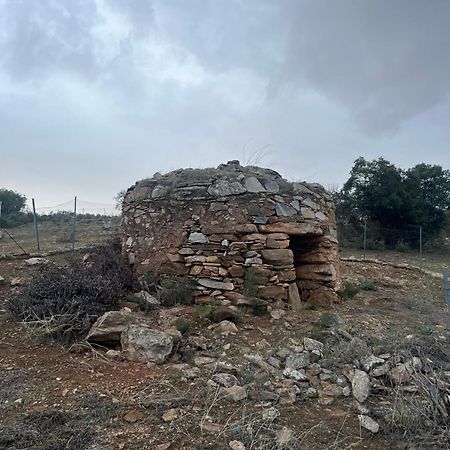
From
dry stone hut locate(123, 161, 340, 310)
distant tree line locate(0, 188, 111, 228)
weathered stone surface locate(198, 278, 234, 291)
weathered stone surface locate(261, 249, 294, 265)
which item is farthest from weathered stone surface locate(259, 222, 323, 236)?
distant tree line locate(0, 188, 111, 228)

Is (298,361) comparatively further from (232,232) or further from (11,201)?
(11,201)

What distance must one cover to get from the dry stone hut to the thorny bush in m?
0.86

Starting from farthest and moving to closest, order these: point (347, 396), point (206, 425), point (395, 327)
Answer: point (395, 327), point (347, 396), point (206, 425)

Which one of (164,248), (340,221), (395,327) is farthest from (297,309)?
(340,221)

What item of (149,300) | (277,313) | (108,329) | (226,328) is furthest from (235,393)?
(149,300)

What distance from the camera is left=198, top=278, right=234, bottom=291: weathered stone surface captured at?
5133 millimetres

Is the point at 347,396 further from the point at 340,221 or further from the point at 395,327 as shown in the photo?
the point at 340,221

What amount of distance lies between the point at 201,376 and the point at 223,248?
7.04 ft

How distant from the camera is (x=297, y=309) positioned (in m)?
5.34

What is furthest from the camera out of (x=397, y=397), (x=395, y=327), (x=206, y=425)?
(x=395, y=327)

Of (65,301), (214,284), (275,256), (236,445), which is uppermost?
(275,256)

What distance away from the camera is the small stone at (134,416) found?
105 inches

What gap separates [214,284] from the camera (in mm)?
5156

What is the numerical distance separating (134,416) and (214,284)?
2557 millimetres
